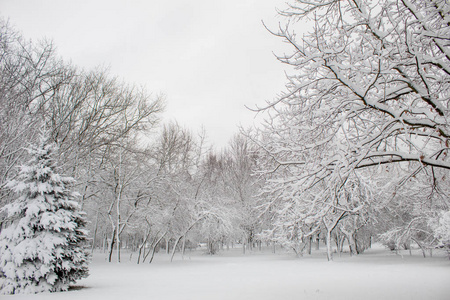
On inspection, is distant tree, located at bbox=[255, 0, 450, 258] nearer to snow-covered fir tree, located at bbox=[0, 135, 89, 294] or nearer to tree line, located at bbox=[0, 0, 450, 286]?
tree line, located at bbox=[0, 0, 450, 286]

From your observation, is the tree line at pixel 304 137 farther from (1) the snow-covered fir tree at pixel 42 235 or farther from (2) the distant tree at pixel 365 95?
(1) the snow-covered fir tree at pixel 42 235

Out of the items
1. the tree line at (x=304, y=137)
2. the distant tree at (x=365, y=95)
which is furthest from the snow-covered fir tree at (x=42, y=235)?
the distant tree at (x=365, y=95)

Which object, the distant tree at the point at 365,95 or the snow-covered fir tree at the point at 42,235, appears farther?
the snow-covered fir tree at the point at 42,235

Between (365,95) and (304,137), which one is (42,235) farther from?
(365,95)

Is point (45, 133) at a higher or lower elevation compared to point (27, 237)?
higher

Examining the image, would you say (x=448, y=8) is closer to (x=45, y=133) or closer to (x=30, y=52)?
(x=45, y=133)

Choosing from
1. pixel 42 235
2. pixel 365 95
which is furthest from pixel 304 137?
pixel 42 235

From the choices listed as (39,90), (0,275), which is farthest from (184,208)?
(0,275)

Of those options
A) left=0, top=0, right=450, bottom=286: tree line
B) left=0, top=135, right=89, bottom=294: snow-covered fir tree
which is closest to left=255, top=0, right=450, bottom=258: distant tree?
left=0, top=0, right=450, bottom=286: tree line

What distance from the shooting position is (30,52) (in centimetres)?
1249

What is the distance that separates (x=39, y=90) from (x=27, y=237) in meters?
8.06

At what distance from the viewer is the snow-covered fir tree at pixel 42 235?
7.89m

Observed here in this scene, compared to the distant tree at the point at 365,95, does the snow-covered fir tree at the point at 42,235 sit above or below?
below

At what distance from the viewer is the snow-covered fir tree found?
7895mm
